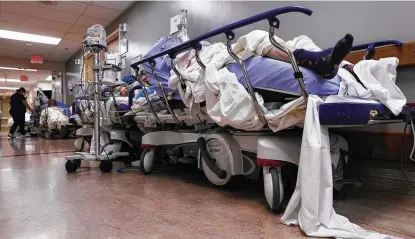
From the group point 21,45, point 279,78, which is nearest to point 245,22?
point 279,78

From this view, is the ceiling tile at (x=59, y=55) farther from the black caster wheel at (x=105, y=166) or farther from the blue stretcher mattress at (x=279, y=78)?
the blue stretcher mattress at (x=279, y=78)

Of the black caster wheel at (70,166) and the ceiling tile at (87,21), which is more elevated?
the ceiling tile at (87,21)

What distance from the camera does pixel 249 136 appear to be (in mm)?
1456

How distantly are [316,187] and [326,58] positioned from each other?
49cm

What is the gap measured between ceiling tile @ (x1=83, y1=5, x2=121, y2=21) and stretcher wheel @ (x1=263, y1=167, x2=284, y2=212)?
5.13 m

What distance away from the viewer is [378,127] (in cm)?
169

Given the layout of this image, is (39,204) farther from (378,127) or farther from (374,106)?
(378,127)

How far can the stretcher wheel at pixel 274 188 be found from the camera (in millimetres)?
1186

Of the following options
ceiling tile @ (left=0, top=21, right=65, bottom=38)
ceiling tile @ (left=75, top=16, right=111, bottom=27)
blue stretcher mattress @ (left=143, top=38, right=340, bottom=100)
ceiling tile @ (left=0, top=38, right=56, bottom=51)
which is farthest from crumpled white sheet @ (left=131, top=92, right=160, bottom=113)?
ceiling tile @ (left=0, top=38, right=56, bottom=51)

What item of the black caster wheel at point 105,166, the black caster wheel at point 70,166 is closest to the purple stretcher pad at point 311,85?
the black caster wheel at point 105,166

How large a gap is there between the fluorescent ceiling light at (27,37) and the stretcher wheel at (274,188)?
7.62 meters

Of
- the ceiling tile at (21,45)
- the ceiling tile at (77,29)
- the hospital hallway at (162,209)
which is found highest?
the ceiling tile at (21,45)

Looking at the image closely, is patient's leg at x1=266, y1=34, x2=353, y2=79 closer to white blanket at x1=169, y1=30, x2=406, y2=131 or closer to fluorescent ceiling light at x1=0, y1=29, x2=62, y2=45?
white blanket at x1=169, y1=30, x2=406, y2=131

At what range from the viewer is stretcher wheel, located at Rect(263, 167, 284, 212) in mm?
1186
